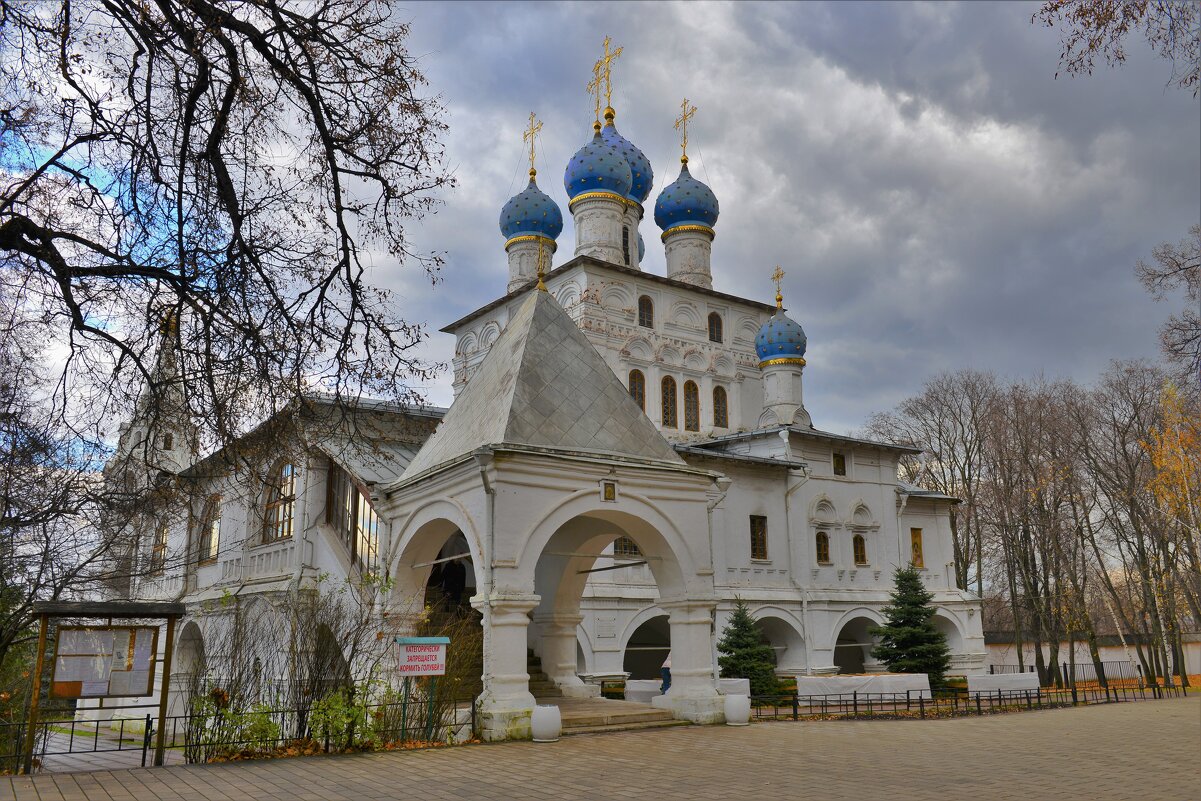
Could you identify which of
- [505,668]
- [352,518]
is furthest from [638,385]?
[505,668]

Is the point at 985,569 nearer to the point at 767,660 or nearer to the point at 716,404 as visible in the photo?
the point at 716,404

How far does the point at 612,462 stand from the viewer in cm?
1246

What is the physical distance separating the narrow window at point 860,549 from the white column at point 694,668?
16013 millimetres

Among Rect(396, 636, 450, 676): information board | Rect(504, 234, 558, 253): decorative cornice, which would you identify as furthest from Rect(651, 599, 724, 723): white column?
Rect(504, 234, 558, 253): decorative cornice

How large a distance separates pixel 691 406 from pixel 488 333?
7123 mm

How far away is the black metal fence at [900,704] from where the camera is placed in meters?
15.8

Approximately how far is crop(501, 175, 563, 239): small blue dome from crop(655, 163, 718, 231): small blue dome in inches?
147

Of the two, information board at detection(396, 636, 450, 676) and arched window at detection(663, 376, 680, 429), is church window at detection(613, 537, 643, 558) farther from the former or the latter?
information board at detection(396, 636, 450, 676)

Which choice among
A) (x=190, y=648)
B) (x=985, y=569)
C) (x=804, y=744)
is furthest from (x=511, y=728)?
(x=985, y=569)

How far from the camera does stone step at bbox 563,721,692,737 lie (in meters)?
11.7

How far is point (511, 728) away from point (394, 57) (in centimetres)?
731

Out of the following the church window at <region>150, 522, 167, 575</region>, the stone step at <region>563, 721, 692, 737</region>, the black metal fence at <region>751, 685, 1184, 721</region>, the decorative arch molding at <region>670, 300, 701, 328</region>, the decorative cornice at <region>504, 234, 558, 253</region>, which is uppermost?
the decorative cornice at <region>504, 234, 558, 253</region>

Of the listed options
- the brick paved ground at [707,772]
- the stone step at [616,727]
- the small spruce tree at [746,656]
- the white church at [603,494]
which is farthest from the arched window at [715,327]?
the stone step at [616,727]

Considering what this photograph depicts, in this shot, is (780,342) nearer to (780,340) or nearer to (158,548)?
(780,340)
